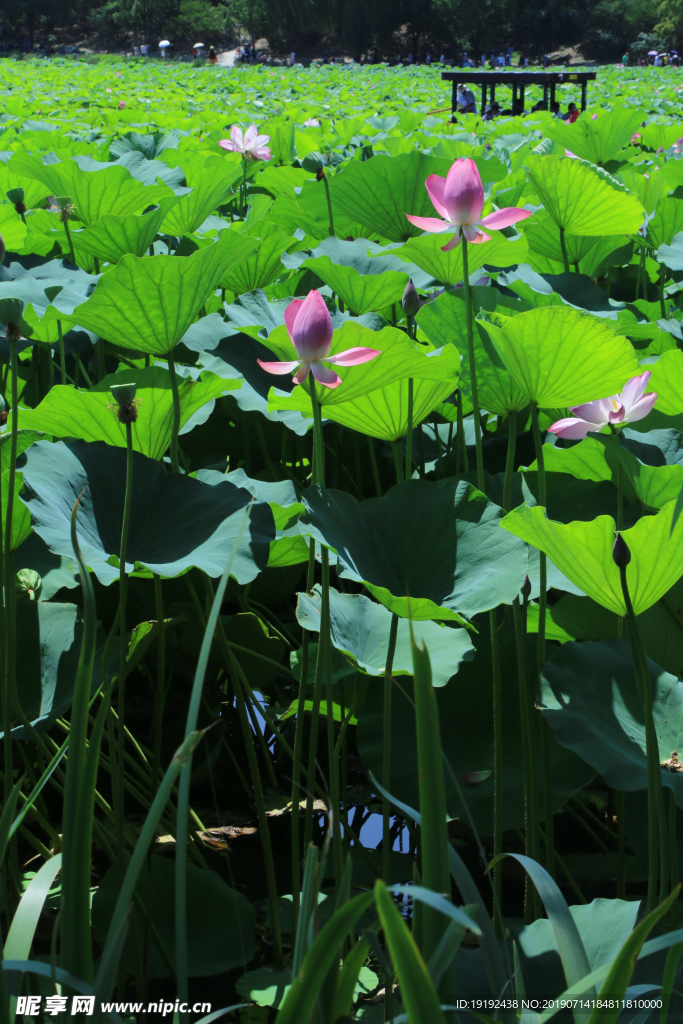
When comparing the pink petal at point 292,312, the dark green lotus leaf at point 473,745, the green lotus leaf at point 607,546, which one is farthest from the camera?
the dark green lotus leaf at point 473,745

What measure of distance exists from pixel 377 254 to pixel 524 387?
0.82 metres

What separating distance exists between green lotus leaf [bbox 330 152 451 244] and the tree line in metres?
35.3

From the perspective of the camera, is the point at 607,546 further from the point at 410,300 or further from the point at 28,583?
the point at 28,583

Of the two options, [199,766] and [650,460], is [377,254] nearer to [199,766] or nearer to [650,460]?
[650,460]

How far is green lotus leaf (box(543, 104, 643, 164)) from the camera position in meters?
2.65

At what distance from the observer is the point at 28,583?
3.48 ft

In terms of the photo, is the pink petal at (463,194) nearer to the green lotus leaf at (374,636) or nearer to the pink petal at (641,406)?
the pink petal at (641,406)

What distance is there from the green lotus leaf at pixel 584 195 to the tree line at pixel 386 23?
35677 millimetres

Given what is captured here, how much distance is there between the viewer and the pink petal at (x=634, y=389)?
34.4 inches

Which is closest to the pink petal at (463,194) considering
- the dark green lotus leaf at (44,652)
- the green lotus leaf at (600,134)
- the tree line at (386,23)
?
the dark green lotus leaf at (44,652)

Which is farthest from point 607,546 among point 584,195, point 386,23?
point 386,23

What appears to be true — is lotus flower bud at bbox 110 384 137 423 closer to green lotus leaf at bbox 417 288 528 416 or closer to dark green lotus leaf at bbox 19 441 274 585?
dark green lotus leaf at bbox 19 441 274 585

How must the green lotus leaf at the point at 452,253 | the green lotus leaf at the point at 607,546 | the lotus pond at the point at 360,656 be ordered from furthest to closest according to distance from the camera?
the green lotus leaf at the point at 452,253, the green lotus leaf at the point at 607,546, the lotus pond at the point at 360,656

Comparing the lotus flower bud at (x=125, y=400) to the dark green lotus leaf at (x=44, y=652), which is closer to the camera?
the lotus flower bud at (x=125, y=400)
